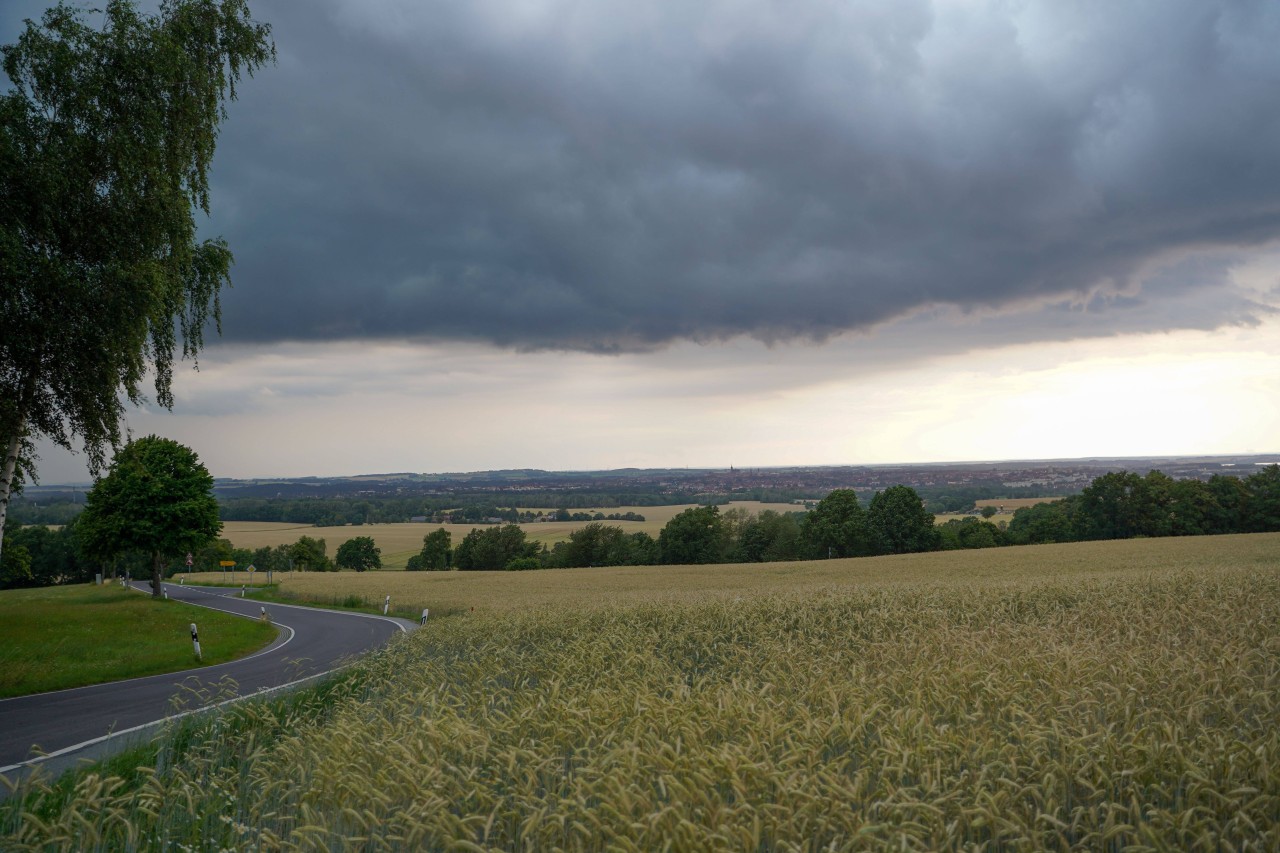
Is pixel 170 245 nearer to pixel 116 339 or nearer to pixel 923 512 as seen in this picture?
pixel 116 339

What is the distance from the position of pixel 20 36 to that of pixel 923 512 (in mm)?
81138

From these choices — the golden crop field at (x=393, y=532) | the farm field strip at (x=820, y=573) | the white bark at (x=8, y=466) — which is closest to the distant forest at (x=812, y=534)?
the golden crop field at (x=393, y=532)

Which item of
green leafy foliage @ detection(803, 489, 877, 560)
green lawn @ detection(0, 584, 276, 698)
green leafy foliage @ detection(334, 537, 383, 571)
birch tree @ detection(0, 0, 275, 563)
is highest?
birch tree @ detection(0, 0, 275, 563)

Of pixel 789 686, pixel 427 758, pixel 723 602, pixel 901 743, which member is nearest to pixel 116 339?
pixel 723 602

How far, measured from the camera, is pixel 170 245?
16859mm

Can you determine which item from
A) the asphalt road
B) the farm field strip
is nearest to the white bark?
the asphalt road

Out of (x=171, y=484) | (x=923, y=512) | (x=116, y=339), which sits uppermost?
(x=116, y=339)

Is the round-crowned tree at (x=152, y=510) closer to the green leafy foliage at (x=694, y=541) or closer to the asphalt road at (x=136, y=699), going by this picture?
the asphalt road at (x=136, y=699)

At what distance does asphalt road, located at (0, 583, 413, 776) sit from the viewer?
10.7 metres

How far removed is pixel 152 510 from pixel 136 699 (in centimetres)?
3031

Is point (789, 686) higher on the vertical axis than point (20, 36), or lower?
lower

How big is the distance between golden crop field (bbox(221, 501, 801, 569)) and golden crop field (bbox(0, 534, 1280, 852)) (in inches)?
3681

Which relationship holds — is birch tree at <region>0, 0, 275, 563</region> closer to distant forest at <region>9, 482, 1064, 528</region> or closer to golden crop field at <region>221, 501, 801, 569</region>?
golden crop field at <region>221, 501, 801, 569</region>

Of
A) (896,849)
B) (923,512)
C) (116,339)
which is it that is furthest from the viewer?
(923,512)
